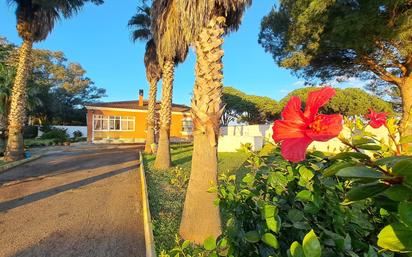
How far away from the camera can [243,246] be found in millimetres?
1378

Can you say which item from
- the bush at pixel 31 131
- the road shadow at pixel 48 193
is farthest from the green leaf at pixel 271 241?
the bush at pixel 31 131

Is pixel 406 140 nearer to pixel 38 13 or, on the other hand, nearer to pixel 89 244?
pixel 89 244

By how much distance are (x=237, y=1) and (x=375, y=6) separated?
22.5ft

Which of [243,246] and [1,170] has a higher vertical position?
[243,246]

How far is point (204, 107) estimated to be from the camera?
209 inches

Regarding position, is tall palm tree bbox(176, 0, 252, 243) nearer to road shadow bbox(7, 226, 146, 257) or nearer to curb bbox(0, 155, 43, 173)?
road shadow bbox(7, 226, 146, 257)

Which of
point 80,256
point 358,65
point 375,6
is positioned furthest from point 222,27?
point 358,65

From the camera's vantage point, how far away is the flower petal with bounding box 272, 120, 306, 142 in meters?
0.86

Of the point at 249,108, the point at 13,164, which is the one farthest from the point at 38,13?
the point at 249,108

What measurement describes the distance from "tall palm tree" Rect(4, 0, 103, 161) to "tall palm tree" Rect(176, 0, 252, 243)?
1185cm

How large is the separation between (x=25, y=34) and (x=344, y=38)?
14.3 m

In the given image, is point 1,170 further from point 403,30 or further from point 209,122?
point 403,30

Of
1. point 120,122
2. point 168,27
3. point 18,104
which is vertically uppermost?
point 168,27

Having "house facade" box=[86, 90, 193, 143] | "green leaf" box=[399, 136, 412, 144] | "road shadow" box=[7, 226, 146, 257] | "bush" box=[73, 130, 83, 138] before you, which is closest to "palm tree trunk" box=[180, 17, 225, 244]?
"road shadow" box=[7, 226, 146, 257]
